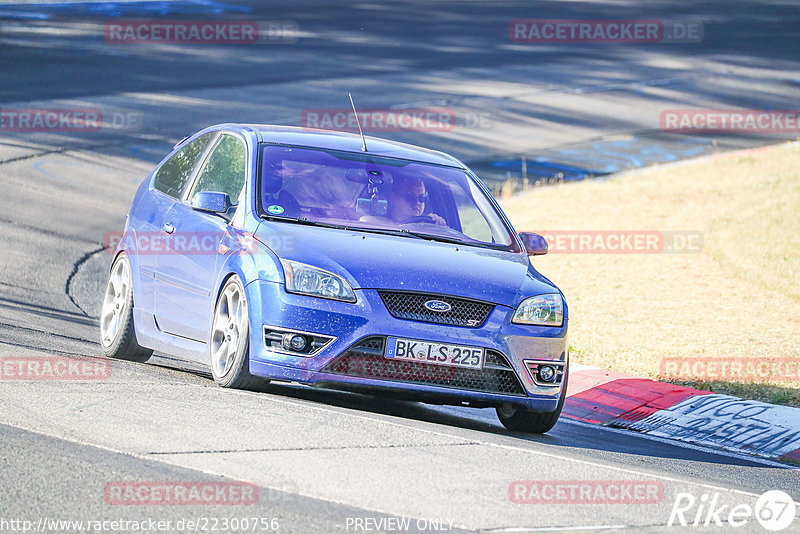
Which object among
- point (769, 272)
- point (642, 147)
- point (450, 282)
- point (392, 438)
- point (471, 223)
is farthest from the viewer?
point (642, 147)

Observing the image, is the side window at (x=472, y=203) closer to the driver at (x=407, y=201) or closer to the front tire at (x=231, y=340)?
the driver at (x=407, y=201)

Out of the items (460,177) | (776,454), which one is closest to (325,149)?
(460,177)

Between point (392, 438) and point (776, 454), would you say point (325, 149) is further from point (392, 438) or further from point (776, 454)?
point (776, 454)

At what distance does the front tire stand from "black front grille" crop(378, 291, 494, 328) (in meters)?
0.83

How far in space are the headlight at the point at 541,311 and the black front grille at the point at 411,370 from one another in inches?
11.6

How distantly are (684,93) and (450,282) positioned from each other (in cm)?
2454

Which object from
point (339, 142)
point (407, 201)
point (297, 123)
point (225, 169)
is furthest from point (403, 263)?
point (297, 123)

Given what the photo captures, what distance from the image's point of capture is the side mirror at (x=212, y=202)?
8.21 metres

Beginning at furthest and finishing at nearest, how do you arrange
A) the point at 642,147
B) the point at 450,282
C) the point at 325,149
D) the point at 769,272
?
1. the point at 642,147
2. the point at 769,272
3. the point at 325,149
4. the point at 450,282

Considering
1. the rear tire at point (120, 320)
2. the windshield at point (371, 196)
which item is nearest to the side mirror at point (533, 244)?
the windshield at point (371, 196)

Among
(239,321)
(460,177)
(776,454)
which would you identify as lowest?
(776,454)

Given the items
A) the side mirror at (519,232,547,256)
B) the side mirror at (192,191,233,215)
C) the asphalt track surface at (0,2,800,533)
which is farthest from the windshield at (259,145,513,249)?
the asphalt track surface at (0,2,800,533)

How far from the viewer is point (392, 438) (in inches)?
273

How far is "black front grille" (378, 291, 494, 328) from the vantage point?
24.7 ft
